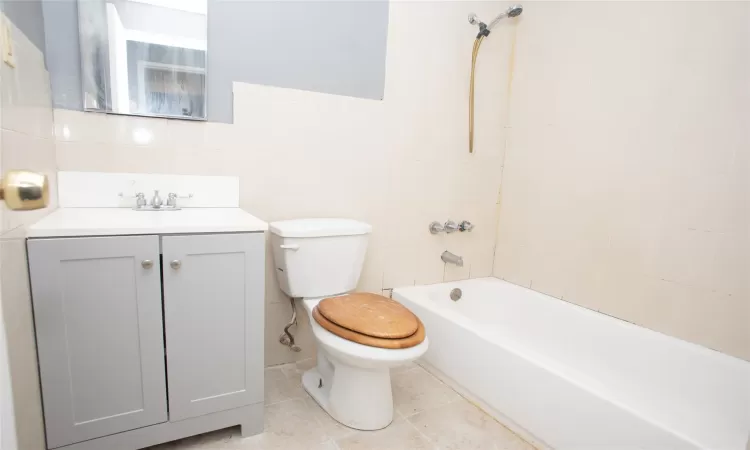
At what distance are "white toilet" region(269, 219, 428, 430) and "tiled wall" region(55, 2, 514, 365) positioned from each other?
200 millimetres

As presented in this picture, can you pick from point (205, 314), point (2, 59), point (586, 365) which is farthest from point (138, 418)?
point (586, 365)

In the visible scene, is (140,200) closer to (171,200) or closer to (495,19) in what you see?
(171,200)

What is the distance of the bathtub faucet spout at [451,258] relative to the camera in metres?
2.07

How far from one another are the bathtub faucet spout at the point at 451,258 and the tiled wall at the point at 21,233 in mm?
1700

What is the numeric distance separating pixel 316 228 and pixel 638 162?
1395 millimetres

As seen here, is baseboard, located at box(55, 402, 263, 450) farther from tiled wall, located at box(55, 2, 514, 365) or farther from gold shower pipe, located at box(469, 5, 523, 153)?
gold shower pipe, located at box(469, 5, 523, 153)

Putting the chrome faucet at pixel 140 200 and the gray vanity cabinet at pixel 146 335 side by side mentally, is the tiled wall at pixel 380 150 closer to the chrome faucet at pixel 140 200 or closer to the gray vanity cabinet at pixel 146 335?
the chrome faucet at pixel 140 200

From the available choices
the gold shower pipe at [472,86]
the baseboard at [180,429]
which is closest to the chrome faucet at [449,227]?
the gold shower pipe at [472,86]

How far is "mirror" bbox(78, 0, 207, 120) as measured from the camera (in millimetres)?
1320

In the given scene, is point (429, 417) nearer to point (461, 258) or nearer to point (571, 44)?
point (461, 258)

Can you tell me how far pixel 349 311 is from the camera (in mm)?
1411

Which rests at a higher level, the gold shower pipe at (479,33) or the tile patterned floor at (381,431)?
the gold shower pipe at (479,33)

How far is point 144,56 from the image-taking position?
54.7 inches

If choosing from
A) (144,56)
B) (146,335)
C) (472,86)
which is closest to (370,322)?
(146,335)
